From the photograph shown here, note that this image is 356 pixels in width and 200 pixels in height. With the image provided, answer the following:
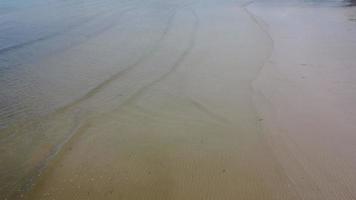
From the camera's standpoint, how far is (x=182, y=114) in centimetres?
482

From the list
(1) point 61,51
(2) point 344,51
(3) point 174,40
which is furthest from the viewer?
(3) point 174,40

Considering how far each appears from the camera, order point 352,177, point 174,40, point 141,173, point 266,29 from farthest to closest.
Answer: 1. point 266,29
2. point 174,40
3. point 141,173
4. point 352,177

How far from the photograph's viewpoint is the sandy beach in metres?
3.32

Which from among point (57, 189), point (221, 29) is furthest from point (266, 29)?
point (57, 189)

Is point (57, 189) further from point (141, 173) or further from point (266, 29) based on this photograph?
point (266, 29)

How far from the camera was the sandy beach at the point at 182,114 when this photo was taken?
332 centimetres

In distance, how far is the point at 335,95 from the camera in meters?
5.07

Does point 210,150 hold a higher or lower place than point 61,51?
lower

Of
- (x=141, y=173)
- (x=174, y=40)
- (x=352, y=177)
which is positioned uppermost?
(x=174, y=40)

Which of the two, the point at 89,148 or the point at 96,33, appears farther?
the point at 96,33

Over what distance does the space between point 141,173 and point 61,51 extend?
6441 millimetres

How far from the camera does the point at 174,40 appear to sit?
29.8 ft

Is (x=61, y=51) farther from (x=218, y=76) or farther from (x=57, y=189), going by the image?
(x=57, y=189)

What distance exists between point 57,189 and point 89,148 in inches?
33.1
